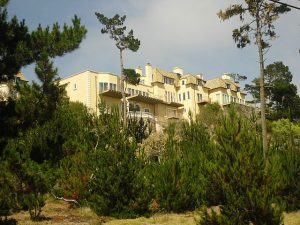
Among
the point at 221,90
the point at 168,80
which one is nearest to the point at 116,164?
the point at 168,80

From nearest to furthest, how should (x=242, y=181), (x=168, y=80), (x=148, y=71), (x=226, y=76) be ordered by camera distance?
(x=242, y=181), (x=148, y=71), (x=168, y=80), (x=226, y=76)

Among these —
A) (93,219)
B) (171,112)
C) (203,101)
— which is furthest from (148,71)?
(93,219)

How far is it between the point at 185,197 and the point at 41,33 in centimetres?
870

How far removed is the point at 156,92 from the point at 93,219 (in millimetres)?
47062

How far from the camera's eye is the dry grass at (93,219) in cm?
1391

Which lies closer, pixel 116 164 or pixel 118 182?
pixel 118 182

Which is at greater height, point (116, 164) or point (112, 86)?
point (112, 86)

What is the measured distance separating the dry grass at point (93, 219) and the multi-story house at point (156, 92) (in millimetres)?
30397

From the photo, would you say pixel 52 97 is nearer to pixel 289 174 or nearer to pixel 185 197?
pixel 185 197

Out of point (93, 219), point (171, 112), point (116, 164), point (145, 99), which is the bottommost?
point (93, 219)

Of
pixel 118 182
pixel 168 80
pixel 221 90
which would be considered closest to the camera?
pixel 118 182

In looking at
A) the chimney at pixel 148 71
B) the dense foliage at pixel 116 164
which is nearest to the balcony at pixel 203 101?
the chimney at pixel 148 71

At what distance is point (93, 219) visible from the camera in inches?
584

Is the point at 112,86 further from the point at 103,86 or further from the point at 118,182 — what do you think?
the point at 118,182
